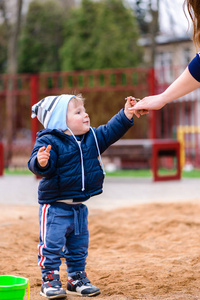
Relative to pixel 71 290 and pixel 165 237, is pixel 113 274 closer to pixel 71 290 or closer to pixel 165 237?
pixel 71 290

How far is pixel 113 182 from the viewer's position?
11.4m

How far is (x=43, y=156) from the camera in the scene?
3.15 metres

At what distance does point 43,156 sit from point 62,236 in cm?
55

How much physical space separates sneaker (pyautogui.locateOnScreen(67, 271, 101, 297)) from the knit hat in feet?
3.33

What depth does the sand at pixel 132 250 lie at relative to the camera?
137 inches

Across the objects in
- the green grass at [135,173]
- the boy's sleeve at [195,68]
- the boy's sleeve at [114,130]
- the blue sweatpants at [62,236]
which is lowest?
the green grass at [135,173]

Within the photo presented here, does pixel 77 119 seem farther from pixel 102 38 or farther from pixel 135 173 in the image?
pixel 102 38

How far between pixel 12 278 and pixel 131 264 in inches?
60.2

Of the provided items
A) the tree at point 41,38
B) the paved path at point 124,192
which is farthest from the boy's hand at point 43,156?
the tree at point 41,38

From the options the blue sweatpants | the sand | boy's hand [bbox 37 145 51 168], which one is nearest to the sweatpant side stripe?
the blue sweatpants

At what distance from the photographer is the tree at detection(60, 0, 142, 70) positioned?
27.1 m

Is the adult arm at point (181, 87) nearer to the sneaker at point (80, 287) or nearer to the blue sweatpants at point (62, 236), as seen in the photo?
the blue sweatpants at point (62, 236)

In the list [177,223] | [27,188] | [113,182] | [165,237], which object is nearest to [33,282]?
[165,237]

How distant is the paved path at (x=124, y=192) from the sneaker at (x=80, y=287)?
12.4ft
